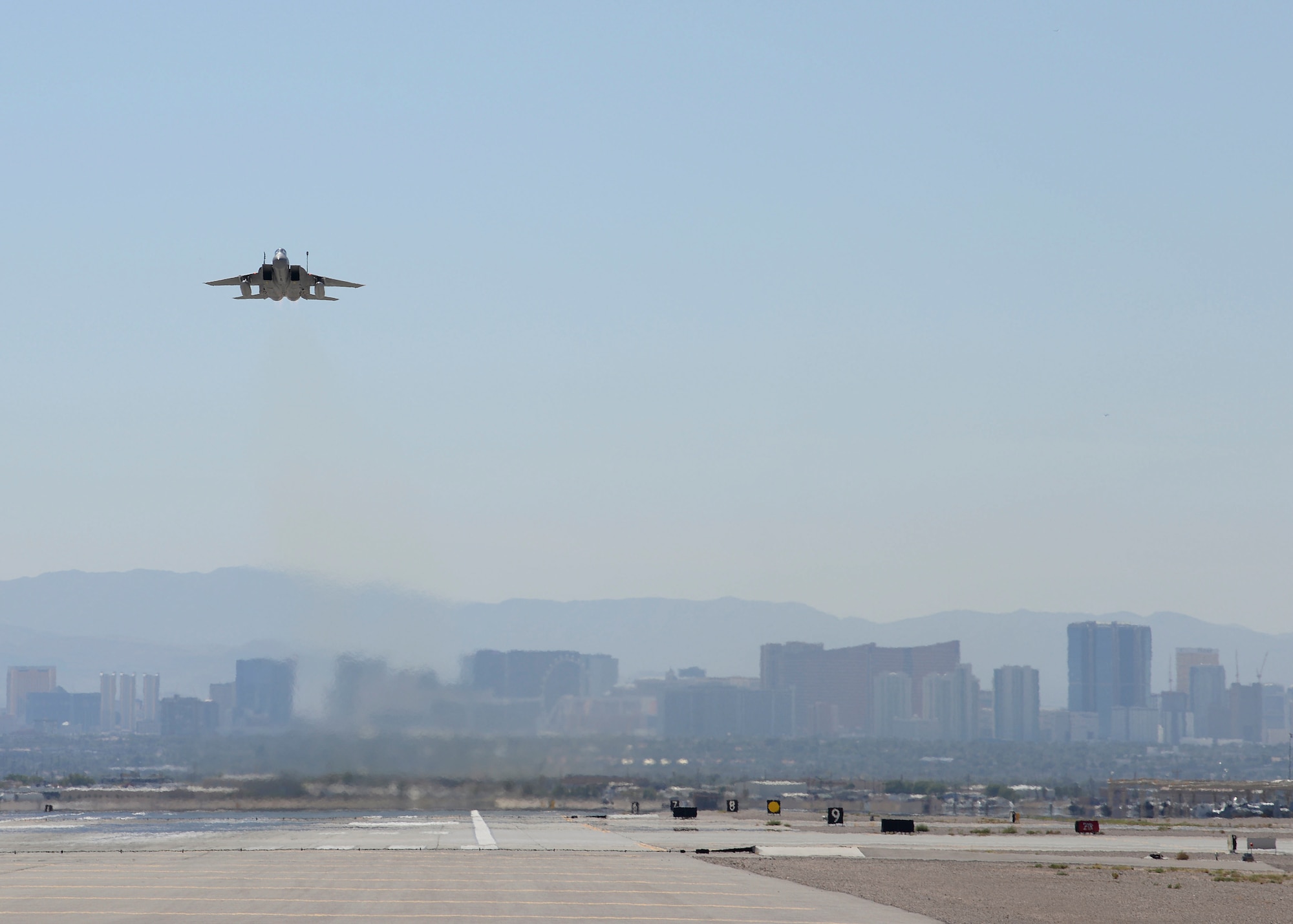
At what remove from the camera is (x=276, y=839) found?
86.5 m

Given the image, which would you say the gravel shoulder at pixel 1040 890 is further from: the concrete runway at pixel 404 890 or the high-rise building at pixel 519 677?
the high-rise building at pixel 519 677

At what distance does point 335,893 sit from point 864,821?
78.4 meters

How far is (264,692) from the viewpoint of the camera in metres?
153

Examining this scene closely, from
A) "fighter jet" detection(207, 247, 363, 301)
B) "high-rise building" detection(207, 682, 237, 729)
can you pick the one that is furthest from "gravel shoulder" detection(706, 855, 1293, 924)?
"high-rise building" detection(207, 682, 237, 729)

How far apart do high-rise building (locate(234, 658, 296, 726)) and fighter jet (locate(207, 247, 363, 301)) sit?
250 feet

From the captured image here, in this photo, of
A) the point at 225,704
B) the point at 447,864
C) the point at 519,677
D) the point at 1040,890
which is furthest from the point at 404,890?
the point at 225,704

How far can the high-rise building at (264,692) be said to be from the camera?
140m

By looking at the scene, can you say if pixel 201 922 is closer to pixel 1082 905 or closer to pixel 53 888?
pixel 53 888

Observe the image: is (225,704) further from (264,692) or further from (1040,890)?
(1040,890)

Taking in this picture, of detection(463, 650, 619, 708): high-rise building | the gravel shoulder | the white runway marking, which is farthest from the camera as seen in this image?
detection(463, 650, 619, 708): high-rise building

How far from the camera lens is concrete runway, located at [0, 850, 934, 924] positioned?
45.1m

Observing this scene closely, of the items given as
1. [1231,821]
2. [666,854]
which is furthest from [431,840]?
[1231,821]

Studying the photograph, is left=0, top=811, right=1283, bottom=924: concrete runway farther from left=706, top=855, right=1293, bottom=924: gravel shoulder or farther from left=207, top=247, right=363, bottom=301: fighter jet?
left=207, top=247, right=363, bottom=301: fighter jet

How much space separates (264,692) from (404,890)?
106 m
